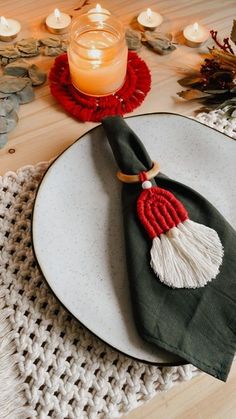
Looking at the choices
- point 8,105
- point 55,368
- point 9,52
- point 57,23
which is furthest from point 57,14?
point 55,368

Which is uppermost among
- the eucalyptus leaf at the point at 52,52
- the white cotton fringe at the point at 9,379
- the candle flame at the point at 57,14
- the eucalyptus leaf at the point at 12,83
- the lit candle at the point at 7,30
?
the candle flame at the point at 57,14

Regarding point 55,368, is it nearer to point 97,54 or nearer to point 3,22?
point 97,54

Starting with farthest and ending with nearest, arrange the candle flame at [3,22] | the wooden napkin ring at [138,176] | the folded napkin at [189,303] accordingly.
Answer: the candle flame at [3,22], the wooden napkin ring at [138,176], the folded napkin at [189,303]

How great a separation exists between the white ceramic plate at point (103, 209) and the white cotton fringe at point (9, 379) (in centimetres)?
8

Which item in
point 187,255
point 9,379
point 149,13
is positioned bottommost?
point 9,379

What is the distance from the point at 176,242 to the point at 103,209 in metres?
0.12

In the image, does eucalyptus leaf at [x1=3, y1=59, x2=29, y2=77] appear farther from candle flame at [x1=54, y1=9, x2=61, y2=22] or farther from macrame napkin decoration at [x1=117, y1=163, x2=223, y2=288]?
macrame napkin decoration at [x1=117, y1=163, x2=223, y2=288]

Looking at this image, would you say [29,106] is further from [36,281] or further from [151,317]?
[151,317]

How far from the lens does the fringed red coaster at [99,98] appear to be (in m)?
0.79

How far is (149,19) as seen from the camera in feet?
2.98

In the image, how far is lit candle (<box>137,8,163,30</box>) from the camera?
2.97 ft

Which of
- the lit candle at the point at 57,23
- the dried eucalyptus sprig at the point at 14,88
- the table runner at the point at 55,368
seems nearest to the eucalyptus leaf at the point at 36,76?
the dried eucalyptus sprig at the point at 14,88

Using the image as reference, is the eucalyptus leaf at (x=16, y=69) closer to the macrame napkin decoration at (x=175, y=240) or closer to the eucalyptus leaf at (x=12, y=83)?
the eucalyptus leaf at (x=12, y=83)

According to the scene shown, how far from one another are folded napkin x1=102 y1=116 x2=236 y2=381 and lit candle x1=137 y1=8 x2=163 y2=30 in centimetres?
37
